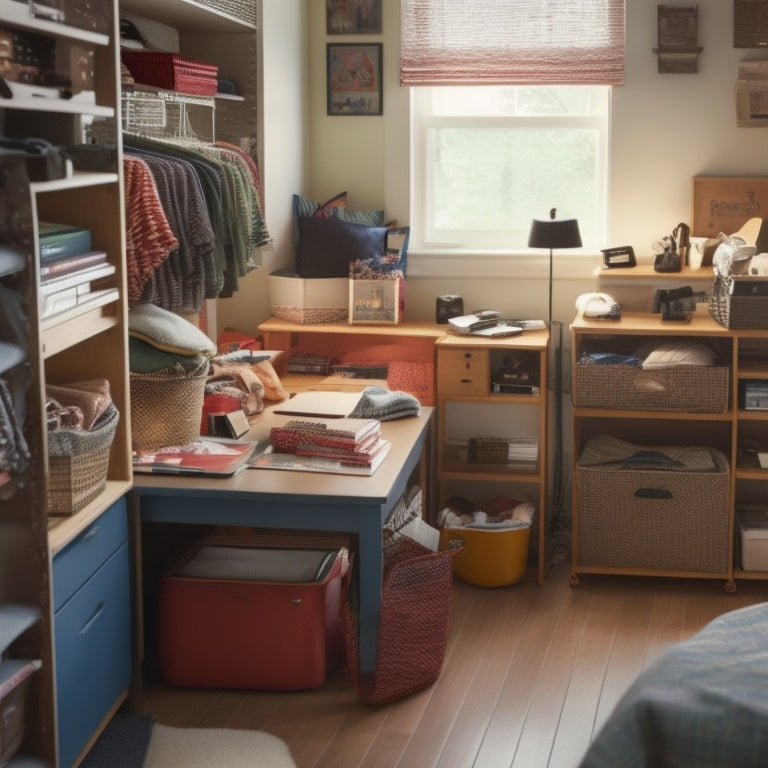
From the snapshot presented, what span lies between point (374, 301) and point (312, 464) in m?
1.22

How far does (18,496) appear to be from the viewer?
276cm

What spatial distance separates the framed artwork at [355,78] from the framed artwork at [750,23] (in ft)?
4.28

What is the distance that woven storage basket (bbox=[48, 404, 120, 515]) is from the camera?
9.89 feet

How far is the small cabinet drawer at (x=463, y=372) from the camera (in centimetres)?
459

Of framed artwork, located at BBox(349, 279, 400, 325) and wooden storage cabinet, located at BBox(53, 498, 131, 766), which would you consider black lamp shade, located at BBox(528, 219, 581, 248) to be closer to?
framed artwork, located at BBox(349, 279, 400, 325)

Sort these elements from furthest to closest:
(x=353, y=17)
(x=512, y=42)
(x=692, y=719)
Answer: (x=353, y=17)
(x=512, y=42)
(x=692, y=719)

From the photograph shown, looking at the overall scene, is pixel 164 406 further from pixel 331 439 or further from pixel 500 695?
pixel 500 695

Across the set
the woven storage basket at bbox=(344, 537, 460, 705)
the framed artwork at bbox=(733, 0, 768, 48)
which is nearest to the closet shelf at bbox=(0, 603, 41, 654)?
the woven storage basket at bbox=(344, 537, 460, 705)

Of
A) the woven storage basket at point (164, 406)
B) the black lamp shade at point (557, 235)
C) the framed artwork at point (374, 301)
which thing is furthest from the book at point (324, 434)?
the black lamp shade at point (557, 235)

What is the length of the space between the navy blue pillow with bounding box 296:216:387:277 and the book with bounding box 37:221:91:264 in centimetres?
174

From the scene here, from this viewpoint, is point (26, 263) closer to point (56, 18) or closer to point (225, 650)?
point (56, 18)

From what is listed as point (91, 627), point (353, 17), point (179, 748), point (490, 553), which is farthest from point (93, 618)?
point (353, 17)

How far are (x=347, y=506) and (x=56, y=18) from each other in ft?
4.80

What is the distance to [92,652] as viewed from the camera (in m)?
3.22
